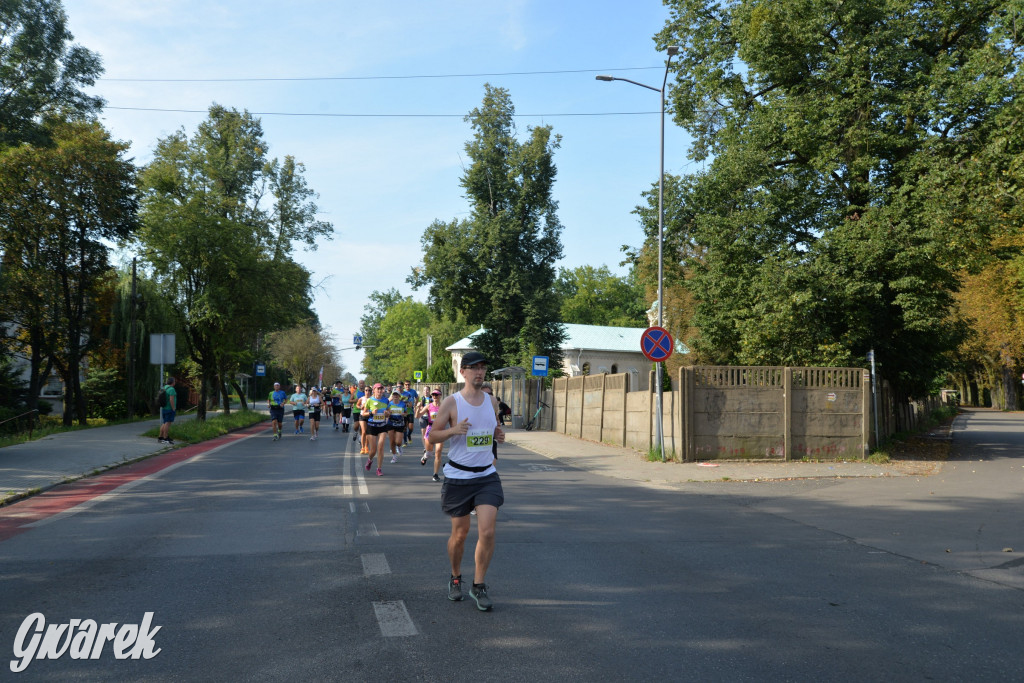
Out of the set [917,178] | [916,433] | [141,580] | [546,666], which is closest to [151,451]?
[141,580]

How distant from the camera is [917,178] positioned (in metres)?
21.0

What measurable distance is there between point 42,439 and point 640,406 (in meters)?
15.7

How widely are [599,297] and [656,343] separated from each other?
8428cm

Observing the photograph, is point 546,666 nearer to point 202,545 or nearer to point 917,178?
point 202,545

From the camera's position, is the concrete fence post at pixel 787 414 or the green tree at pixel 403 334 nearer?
the concrete fence post at pixel 787 414

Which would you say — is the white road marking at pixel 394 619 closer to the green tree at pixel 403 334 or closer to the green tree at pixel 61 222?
the green tree at pixel 61 222

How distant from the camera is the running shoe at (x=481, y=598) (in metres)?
5.80

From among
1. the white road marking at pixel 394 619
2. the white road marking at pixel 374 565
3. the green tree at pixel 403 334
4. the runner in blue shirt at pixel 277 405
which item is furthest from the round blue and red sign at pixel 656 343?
the green tree at pixel 403 334

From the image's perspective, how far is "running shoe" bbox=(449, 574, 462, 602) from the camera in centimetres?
606

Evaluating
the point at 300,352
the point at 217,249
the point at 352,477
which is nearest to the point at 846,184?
the point at 352,477

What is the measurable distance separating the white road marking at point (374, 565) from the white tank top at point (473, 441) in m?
1.37

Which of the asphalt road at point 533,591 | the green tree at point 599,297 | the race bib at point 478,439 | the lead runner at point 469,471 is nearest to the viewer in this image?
the asphalt road at point 533,591

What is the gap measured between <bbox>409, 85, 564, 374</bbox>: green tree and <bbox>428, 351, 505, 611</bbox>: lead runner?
41674 mm

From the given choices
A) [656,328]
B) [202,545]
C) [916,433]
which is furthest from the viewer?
[916,433]
